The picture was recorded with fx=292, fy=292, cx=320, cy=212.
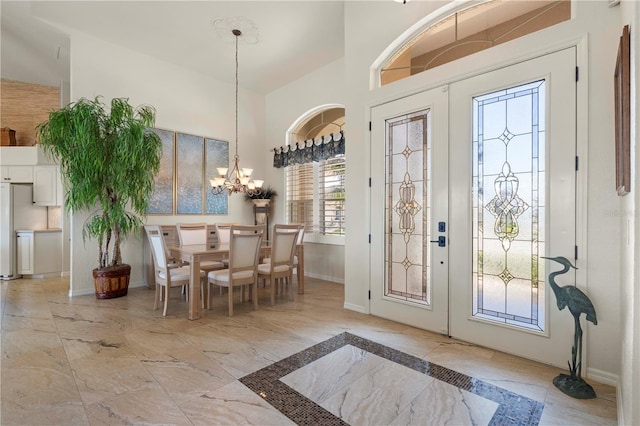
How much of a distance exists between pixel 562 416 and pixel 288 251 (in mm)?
3129

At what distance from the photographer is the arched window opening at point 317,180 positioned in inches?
209

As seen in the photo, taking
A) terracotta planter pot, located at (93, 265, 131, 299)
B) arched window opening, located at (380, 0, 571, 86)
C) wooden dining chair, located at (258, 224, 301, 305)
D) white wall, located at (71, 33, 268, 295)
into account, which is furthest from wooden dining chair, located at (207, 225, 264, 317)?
arched window opening, located at (380, 0, 571, 86)

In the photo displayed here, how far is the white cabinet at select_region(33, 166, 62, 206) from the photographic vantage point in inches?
220

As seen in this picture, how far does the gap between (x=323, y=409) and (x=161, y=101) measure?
5.43 m

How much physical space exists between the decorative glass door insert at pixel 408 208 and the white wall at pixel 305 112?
207cm

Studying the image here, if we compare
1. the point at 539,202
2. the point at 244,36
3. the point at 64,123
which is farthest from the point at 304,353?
the point at 244,36

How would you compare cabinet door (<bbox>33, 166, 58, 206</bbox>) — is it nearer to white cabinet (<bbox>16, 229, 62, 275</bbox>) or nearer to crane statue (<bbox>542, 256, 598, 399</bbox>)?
white cabinet (<bbox>16, 229, 62, 275</bbox>)

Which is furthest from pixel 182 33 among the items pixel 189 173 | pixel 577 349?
pixel 577 349

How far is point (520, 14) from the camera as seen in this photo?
101 inches

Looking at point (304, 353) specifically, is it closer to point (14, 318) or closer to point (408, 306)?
point (408, 306)

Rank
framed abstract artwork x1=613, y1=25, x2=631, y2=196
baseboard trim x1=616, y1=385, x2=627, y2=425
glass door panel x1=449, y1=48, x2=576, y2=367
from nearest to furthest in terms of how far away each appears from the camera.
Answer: framed abstract artwork x1=613, y1=25, x2=631, y2=196 → baseboard trim x1=616, y1=385, x2=627, y2=425 → glass door panel x1=449, y1=48, x2=576, y2=367

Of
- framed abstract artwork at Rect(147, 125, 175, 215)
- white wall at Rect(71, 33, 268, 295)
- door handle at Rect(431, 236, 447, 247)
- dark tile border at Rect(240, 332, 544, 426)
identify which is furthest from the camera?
framed abstract artwork at Rect(147, 125, 175, 215)

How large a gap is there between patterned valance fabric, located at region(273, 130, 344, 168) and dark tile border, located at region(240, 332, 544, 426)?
11.1ft

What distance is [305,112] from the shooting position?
5852 mm
